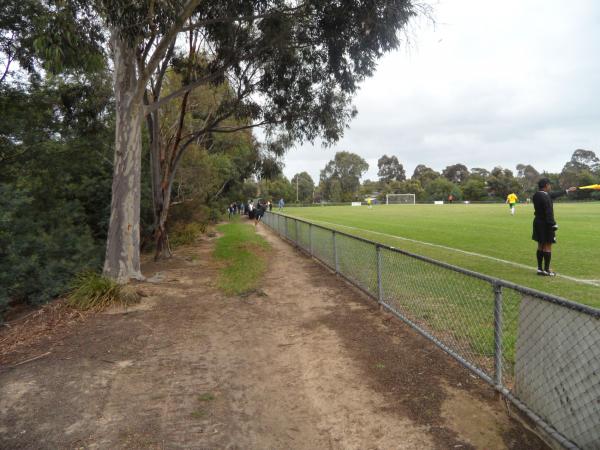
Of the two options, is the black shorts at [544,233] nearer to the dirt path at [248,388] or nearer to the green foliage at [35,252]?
the dirt path at [248,388]

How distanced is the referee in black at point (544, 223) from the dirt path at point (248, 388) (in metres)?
4.00

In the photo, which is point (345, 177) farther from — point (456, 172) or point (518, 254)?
point (518, 254)

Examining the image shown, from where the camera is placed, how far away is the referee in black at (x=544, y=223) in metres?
7.72

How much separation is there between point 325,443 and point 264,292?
4.91m

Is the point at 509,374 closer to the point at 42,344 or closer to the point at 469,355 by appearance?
the point at 469,355

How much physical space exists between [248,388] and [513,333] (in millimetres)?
3246

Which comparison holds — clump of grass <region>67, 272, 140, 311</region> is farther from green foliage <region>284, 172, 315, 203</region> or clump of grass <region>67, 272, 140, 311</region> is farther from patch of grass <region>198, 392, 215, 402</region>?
green foliage <region>284, 172, 315, 203</region>

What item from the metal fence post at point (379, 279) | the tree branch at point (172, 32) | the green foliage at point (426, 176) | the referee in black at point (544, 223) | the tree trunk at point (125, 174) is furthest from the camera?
the green foliage at point (426, 176)

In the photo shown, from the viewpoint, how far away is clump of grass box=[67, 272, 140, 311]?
264 inches

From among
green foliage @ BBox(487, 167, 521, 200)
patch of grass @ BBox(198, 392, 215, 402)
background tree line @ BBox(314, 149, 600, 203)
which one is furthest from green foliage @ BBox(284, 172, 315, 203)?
patch of grass @ BBox(198, 392, 215, 402)

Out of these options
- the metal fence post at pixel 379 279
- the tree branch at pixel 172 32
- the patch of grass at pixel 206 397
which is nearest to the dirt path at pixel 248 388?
the patch of grass at pixel 206 397

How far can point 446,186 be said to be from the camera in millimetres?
99750

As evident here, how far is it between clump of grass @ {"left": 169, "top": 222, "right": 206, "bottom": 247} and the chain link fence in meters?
11.2

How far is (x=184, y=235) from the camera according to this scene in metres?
17.8
